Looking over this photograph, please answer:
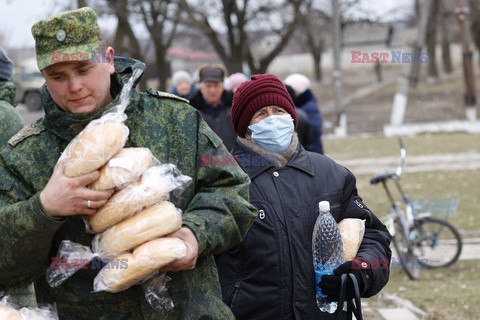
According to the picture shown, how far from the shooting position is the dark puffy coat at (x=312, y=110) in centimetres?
968

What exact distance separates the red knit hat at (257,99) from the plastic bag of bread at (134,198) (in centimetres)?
148

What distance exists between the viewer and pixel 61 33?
A: 2.63 meters

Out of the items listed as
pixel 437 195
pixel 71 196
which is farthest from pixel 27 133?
pixel 437 195

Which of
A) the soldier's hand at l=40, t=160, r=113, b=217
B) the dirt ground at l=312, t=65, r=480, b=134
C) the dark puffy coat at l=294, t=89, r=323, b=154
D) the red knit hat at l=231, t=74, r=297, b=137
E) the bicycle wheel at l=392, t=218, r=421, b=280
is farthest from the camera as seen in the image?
the dirt ground at l=312, t=65, r=480, b=134

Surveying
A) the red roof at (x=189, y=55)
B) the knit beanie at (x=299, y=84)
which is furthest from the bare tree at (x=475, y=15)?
the knit beanie at (x=299, y=84)

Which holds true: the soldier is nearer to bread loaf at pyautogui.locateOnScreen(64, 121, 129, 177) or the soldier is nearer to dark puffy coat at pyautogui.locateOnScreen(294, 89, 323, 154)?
bread loaf at pyautogui.locateOnScreen(64, 121, 129, 177)

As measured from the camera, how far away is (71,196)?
7.99 feet

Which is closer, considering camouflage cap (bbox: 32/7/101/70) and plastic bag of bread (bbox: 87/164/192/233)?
plastic bag of bread (bbox: 87/164/192/233)

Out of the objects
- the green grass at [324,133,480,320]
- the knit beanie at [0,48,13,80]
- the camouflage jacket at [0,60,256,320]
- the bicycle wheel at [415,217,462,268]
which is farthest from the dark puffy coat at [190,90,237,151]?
the camouflage jacket at [0,60,256,320]

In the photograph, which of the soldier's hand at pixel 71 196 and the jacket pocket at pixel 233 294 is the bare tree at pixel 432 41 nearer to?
the jacket pocket at pixel 233 294

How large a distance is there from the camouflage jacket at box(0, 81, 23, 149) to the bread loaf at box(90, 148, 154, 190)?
189 centimetres

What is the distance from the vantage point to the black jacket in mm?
3547

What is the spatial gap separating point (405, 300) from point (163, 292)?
545 centimetres

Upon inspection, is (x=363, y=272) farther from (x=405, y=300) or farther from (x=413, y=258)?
(x=413, y=258)
